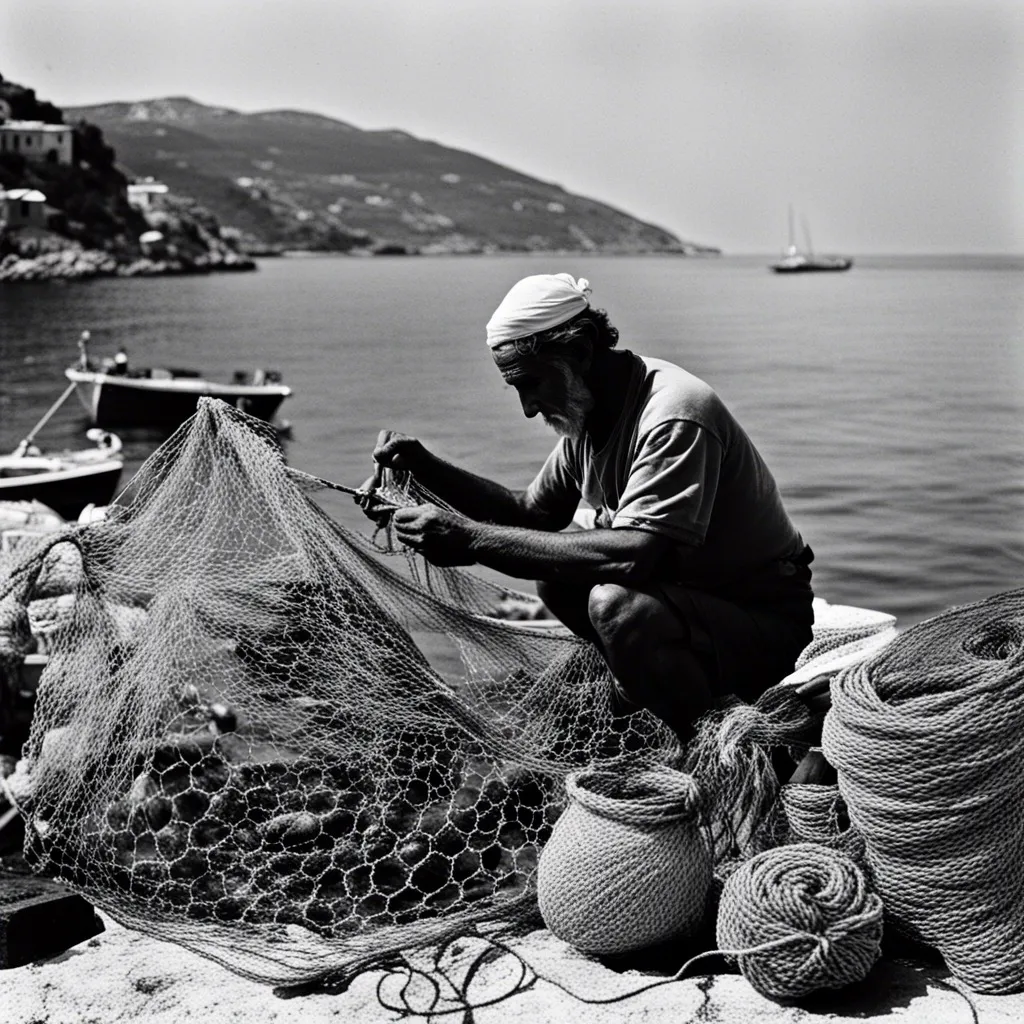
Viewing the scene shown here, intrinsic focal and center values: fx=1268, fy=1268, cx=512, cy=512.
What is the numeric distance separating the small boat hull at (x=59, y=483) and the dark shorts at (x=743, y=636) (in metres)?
12.3

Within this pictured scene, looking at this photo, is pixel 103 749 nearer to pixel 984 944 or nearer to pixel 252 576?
pixel 252 576

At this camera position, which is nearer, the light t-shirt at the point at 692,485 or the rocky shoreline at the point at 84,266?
the light t-shirt at the point at 692,485

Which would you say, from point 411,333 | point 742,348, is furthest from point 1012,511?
point 411,333

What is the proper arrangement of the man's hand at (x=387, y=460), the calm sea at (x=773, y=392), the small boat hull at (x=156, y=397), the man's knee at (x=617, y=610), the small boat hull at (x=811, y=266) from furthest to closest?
the small boat hull at (x=811, y=266) < the small boat hull at (x=156, y=397) < the calm sea at (x=773, y=392) < the man's hand at (x=387, y=460) < the man's knee at (x=617, y=610)

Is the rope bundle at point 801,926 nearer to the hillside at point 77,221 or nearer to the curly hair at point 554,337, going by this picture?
the curly hair at point 554,337

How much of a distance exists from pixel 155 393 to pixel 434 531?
23.3 metres

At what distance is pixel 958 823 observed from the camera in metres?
3.18

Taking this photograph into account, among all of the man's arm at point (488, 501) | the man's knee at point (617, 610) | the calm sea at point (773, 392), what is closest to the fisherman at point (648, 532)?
the man's knee at point (617, 610)

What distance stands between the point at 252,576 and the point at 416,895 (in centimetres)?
133

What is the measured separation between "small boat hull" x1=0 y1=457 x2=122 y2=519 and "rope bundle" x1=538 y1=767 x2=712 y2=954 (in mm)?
12526

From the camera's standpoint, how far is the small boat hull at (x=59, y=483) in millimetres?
14672

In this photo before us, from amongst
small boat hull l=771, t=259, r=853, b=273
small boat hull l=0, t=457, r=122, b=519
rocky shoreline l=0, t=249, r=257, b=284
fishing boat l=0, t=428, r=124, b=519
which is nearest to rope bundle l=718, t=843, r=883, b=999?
fishing boat l=0, t=428, r=124, b=519

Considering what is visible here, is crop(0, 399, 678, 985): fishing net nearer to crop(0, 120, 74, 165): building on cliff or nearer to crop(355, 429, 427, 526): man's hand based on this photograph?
crop(355, 429, 427, 526): man's hand

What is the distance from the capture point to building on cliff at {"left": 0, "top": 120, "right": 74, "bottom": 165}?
117500mm
